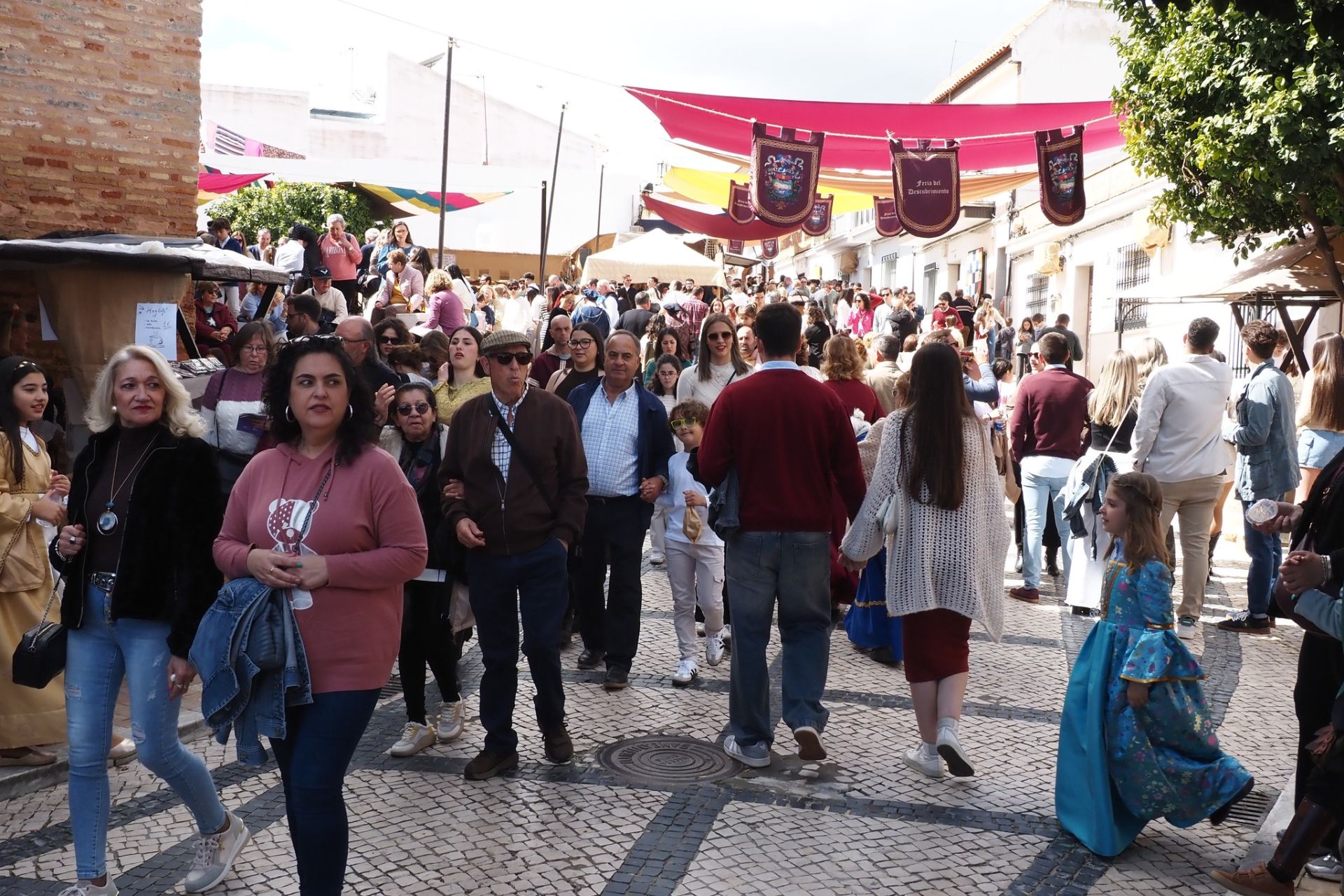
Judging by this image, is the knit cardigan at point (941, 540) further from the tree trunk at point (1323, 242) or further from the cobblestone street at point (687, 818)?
the tree trunk at point (1323, 242)

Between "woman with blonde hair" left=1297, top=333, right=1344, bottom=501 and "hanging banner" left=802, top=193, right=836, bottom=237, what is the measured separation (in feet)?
39.1

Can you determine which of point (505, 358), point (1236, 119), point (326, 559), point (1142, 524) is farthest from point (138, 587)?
point (1236, 119)

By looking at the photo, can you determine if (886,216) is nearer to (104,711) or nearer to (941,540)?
(941,540)

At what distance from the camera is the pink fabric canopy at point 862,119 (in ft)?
46.1

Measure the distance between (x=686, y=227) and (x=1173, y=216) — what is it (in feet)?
45.1

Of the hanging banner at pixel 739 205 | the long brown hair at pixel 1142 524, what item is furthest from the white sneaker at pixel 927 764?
the hanging banner at pixel 739 205

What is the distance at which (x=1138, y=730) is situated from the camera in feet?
14.3

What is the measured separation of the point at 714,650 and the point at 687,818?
235 centimetres

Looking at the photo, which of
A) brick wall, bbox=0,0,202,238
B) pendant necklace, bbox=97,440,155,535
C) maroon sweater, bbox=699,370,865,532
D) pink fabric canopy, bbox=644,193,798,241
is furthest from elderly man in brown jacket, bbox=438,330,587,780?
pink fabric canopy, bbox=644,193,798,241

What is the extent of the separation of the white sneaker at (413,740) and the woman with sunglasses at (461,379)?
5.31ft

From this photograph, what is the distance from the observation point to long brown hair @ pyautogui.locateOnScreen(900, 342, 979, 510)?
5117 millimetres

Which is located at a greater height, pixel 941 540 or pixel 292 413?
pixel 292 413

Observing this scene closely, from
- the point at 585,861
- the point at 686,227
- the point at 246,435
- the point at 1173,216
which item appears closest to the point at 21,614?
the point at 246,435

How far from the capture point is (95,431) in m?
4.03
